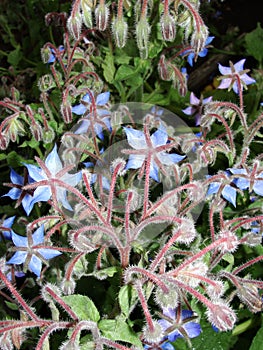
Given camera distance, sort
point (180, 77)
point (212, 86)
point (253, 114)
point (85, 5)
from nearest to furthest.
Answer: point (85, 5)
point (180, 77)
point (253, 114)
point (212, 86)

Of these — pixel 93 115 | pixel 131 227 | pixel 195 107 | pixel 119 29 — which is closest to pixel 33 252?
pixel 131 227

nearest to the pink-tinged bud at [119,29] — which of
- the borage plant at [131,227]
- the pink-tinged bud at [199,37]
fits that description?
the borage plant at [131,227]

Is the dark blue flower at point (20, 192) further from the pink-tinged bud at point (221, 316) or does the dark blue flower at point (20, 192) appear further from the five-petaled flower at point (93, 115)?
the pink-tinged bud at point (221, 316)

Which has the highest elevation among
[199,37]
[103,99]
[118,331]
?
[199,37]

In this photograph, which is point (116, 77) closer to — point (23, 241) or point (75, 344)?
point (23, 241)

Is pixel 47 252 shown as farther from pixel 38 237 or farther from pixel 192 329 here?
pixel 192 329

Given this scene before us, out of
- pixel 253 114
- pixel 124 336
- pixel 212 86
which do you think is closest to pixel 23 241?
pixel 124 336

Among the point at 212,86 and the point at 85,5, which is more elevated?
the point at 85,5
